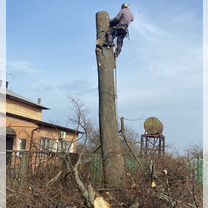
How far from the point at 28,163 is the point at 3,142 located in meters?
1.16

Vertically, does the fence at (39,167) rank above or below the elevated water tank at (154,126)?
below

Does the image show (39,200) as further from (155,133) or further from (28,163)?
(155,133)

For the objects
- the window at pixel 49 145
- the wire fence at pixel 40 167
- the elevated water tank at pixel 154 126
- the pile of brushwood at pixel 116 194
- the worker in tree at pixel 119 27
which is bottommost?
the pile of brushwood at pixel 116 194

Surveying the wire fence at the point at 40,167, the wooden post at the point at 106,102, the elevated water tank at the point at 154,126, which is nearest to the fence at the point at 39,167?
the wire fence at the point at 40,167

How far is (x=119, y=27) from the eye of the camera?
791cm

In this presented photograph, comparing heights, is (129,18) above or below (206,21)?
above

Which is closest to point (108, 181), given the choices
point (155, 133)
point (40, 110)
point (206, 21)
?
point (206, 21)

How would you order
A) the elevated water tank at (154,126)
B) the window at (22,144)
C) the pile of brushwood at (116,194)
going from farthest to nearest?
the window at (22,144) → the elevated water tank at (154,126) → the pile of brushwood at (116,194)

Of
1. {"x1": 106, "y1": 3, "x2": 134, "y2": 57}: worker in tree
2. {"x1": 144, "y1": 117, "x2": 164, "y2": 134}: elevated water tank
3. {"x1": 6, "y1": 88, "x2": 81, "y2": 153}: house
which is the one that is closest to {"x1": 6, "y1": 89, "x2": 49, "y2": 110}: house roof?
{"x1": 6, "y1": 88, "x2": 81, "y2": 153}: house

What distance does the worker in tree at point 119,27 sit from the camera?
7.88 metres

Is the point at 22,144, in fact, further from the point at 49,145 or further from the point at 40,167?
the point at 40,167

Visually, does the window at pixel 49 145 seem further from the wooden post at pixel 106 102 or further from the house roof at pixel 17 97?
the house roof at pixel 17 97

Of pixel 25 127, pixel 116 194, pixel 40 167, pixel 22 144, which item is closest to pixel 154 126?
pixel 25 127

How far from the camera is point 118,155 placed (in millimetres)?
7539
